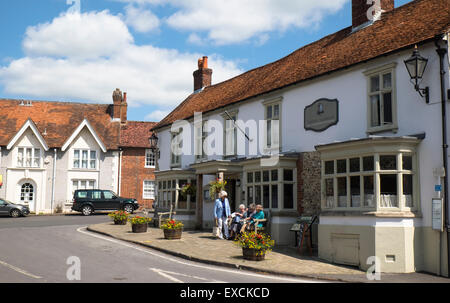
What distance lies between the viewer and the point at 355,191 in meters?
13.2

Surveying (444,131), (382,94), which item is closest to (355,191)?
(444,131)

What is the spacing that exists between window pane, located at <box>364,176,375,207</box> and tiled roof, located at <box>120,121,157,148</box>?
29.5 meters

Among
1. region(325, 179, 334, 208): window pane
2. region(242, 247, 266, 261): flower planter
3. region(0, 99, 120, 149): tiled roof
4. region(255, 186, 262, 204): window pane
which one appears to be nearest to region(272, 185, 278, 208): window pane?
region(255, 186, 262, 204): window pane

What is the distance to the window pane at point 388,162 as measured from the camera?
41.0 ft

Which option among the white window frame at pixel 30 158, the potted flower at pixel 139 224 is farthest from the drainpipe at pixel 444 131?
the white window frame at pixel 30 158

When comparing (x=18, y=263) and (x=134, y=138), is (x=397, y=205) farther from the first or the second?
(x=134, y=138)

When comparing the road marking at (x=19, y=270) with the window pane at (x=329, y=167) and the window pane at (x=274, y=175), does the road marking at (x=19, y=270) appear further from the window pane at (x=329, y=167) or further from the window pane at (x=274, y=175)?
the window pane at (x=274, y=175)

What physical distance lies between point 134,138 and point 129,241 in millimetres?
24708

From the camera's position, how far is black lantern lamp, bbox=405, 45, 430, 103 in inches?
476

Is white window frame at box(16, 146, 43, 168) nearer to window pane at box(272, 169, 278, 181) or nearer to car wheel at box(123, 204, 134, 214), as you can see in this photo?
car wheel at box(123, 204, 134, 214)

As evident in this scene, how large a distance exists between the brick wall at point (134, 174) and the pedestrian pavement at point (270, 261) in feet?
73.3

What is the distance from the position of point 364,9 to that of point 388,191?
8108 mm
